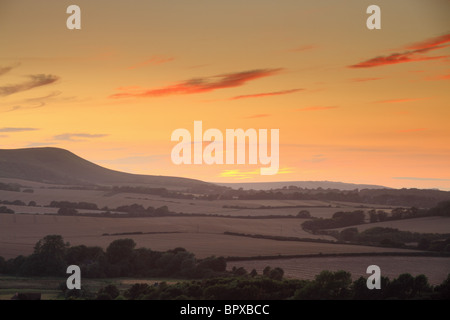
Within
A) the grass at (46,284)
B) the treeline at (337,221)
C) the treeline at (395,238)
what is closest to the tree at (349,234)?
the treeline at (395,238)

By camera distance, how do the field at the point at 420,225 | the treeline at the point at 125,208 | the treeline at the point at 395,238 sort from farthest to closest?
the treeline at the point at 125,208, the field at the point at 420,225, the treeline at the point at 395,238

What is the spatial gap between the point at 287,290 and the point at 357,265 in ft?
55.1

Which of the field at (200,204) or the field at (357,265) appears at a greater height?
the field at (200,204)

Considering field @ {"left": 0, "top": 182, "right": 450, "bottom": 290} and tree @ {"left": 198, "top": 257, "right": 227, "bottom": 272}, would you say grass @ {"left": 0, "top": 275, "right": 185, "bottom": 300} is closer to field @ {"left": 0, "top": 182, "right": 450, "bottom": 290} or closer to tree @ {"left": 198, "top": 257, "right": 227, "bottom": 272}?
field @ {"left": 0, "top": 182, "right": 450, "bottom": 290}

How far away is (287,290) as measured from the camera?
3409 centimetres

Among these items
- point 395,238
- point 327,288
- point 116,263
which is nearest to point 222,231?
point 395,238

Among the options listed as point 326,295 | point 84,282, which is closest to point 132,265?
point 84,282

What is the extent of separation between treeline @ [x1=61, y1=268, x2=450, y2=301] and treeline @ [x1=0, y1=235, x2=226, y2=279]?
9.98m

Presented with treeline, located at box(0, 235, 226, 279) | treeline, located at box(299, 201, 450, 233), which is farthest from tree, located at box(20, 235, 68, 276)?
treeline, located at box(299, 201, 450, 233)

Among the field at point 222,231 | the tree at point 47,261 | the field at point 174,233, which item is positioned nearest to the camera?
the tree at point 47,261

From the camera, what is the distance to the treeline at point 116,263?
46.5 m

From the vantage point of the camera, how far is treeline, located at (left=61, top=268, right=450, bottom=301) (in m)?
31.6

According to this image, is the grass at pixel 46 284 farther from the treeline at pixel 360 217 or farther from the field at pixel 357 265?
the treeline at pixel 360 217

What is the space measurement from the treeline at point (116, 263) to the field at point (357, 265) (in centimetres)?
385
